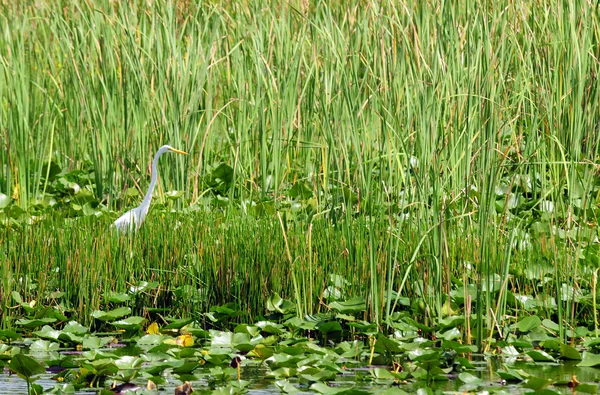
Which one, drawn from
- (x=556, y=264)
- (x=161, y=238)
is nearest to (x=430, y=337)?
(x=556, y=264)

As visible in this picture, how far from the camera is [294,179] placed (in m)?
7.08

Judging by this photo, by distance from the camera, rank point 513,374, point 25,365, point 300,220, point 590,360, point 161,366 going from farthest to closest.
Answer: point 300,220 → point 590,360 → point 161,366 → point 513,374 → point 25,365

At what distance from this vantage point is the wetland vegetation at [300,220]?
418 centimetres

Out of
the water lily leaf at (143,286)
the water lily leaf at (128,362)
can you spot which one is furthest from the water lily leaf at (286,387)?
the water lily leaf at (143,286)

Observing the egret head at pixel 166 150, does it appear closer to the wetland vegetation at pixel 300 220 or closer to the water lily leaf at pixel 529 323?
the wetland vegetation at pixel 300 220

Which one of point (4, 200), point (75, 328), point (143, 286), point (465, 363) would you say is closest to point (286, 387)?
point (465, 363)

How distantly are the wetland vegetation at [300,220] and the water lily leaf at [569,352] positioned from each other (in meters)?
0.02

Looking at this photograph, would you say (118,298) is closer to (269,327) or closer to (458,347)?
(269,327)

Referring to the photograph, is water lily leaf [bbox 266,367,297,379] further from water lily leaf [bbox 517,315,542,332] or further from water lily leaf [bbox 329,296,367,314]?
water lily leaf [bbox 517,315,542,332]

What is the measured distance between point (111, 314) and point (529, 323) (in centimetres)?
186

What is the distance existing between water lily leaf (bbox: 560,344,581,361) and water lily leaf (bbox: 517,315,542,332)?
0.25m

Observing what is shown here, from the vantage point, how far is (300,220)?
5.62 metres

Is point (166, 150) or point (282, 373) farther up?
point (166, 150)

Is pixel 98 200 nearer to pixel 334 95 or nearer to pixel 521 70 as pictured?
pixel 334 95
